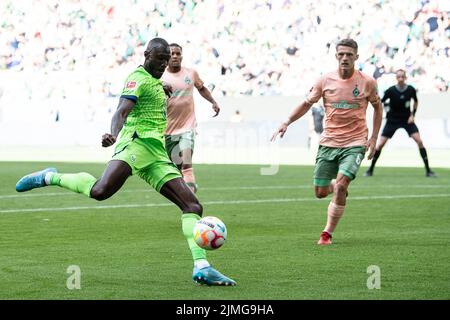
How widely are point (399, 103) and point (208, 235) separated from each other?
15098mm

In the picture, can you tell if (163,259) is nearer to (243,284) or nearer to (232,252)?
(232,252)

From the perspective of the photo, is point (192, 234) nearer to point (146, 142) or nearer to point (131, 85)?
point (146, 142)

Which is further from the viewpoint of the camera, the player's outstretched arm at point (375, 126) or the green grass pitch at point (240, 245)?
the player's outstretched arm at point (375, 126)

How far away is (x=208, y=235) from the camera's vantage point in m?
7.45

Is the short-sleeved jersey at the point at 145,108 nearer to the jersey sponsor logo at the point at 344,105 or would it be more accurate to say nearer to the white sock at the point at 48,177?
the white sock at the point at 48,177

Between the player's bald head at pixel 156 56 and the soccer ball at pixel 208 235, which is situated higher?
the player's bald head at pixel 156 56

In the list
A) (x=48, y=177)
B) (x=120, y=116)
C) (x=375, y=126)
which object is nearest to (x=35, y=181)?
(x=48, y=177)

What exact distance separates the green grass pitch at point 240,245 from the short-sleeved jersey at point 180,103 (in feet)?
→ 4.04

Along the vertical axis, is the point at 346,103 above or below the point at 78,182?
above

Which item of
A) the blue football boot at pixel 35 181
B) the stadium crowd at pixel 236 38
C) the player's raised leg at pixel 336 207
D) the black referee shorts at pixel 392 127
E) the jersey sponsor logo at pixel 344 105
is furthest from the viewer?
the stadium crowd at pixel 236 38

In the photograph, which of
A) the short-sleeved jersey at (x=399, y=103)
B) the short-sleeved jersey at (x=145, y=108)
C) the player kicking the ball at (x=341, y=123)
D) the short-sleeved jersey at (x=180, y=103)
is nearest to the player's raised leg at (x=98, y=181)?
the short-sleeved jersey at (x=145, y=108)

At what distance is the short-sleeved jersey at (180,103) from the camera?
45.1 feet

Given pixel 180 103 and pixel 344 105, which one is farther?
pixel 180 103
